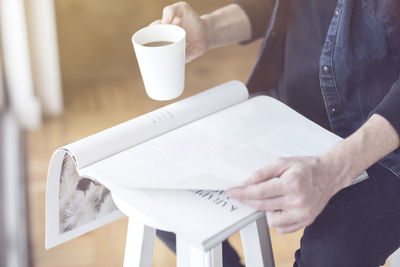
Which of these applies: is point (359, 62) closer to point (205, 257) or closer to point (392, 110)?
point (392, 110)

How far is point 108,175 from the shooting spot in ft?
2.30

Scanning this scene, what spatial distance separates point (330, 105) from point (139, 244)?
356 mm

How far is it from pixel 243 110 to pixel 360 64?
19 centimetres

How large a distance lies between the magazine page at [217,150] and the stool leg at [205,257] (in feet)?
0.39

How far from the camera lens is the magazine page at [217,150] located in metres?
0.69

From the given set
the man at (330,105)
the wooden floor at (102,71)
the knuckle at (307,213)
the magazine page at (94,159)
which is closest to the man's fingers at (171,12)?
the man at (330,105)

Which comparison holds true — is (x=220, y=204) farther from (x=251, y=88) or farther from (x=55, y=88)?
(x=55, y=88)

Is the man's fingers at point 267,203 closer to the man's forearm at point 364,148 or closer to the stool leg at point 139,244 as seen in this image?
the man's forearm at point 364,148

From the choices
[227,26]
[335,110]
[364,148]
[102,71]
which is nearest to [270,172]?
[364,148]

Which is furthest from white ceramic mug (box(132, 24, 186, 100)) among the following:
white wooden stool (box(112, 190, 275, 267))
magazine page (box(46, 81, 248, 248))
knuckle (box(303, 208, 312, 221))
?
knuckle (box(303, 208, 312, 221))

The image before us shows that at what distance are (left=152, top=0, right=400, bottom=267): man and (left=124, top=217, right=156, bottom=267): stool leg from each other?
0.29ft

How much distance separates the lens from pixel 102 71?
2.12 m

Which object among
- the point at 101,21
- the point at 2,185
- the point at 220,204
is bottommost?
the point at 2,185

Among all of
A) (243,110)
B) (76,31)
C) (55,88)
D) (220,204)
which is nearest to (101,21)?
(76,31)
